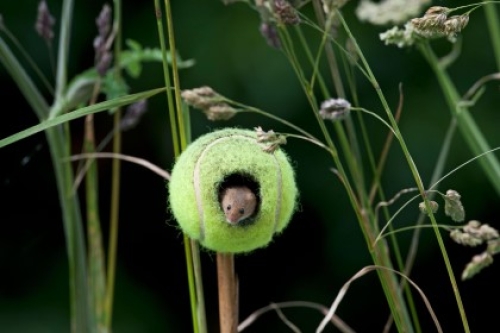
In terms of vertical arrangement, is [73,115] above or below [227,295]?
above

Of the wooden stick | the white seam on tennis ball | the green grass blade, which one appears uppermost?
the green grass blade

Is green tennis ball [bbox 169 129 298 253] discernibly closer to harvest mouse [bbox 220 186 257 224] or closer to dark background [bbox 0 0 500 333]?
harvest mouse [bbox 220 186 257 224]

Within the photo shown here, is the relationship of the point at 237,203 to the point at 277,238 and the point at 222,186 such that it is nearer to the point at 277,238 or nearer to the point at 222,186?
the point at 222,186

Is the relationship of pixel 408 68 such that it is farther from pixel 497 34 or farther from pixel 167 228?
pixel 497 34

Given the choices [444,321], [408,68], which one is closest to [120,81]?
[408,68]

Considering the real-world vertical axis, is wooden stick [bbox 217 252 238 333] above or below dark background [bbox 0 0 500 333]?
below

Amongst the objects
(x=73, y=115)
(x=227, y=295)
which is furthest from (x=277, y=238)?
(x=73, y=115)

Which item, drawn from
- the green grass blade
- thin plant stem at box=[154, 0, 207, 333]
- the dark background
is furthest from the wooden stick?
the dark background

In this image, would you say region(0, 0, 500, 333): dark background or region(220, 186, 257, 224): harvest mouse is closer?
region(220, 186, 257, 224): harvest mouse
